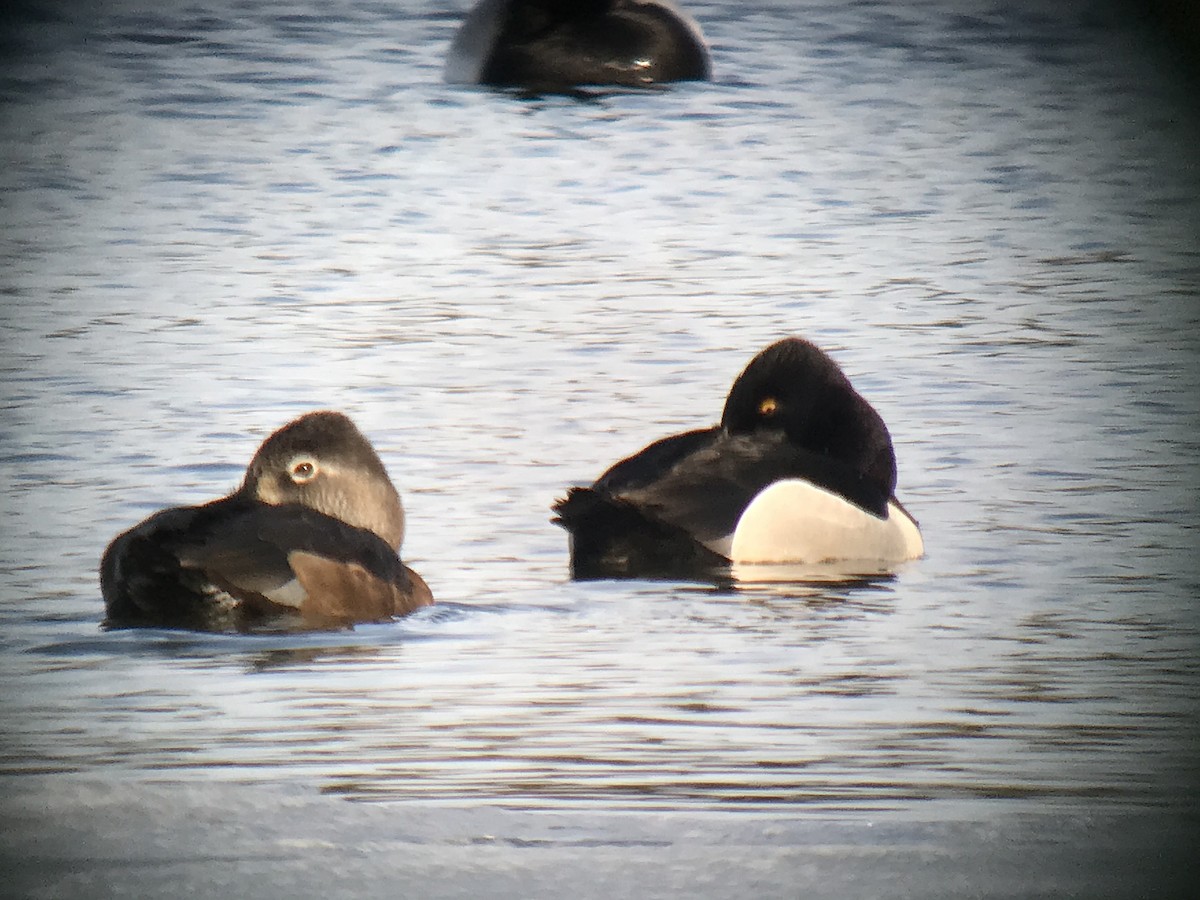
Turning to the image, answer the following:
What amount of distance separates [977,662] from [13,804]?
263cm

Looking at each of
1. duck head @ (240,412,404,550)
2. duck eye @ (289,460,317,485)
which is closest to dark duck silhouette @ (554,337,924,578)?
duck head @ (240,412,404,550)

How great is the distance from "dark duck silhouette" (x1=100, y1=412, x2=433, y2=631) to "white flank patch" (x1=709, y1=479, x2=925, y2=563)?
4.83 feet

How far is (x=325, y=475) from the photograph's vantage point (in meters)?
6.69

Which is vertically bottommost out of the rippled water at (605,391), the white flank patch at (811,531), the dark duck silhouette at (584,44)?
the white flank patch at (811,531)

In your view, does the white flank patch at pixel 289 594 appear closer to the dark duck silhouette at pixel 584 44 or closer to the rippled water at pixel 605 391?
the rippled water at pixel 605 391

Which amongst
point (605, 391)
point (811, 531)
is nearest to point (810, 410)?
point (811, 531)

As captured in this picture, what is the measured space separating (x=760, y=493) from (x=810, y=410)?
589 mm

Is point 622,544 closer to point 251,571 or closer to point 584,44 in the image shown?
point 251,571

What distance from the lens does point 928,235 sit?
1165 centimetres

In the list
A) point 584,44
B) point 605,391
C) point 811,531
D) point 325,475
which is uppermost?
point 584,44

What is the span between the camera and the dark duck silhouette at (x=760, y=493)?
7.14 meters

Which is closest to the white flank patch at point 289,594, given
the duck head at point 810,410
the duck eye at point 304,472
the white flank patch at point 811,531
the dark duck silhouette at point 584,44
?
the duck eye at point 304,472

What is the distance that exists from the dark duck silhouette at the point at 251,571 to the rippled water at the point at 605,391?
0.11 metres

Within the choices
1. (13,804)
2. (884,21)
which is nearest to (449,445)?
(13,804)
